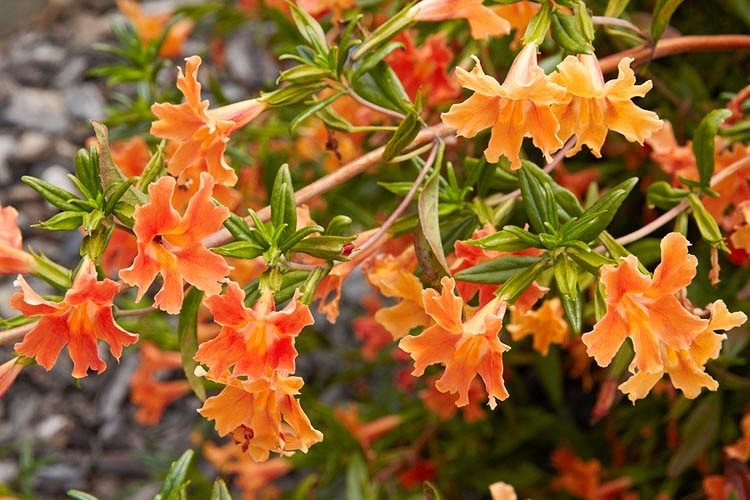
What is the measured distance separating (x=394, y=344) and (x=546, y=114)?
982 millimetres

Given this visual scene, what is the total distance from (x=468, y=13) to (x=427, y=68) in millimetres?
269

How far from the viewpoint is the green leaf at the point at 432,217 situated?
33.0 inches

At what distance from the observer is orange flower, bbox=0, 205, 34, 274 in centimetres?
86

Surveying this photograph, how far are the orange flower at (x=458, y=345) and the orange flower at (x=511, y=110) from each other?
120 mm

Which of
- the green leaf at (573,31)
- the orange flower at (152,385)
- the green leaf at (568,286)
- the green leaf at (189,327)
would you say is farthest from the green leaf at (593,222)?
the orange flower at (152,385)

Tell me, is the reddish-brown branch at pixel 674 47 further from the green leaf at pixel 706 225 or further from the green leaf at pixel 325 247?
the green leaf at pixel 325 247

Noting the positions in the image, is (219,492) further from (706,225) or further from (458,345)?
(706,225)

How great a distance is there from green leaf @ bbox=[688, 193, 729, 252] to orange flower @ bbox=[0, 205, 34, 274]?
1.96 ft

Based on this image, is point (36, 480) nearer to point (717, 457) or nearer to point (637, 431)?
point (637, 431)

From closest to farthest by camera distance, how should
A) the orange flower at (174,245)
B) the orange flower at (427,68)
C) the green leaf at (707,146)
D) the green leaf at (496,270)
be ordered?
the orange flower at (174,245) → the green leaf at (496,270) → the green leaf at (707,146) → the orange flower at (427,68)

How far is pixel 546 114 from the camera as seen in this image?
77 cm

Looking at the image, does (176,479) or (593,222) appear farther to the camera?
(176,479)

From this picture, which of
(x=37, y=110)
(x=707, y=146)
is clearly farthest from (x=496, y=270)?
(x=37, y=110)

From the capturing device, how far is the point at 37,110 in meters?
2.57
